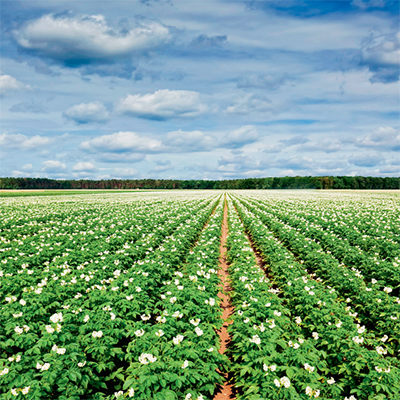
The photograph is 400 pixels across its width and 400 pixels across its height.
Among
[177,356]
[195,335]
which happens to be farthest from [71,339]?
[195,335]

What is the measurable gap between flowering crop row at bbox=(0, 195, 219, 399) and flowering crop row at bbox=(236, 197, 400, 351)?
5590mm

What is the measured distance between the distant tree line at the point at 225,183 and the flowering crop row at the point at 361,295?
157 metres

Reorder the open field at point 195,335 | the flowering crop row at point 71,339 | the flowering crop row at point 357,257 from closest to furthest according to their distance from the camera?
1. the flowering crop row at point 71,339
2. the open field at point 195,335
3. the flowering crop row at point 357,257

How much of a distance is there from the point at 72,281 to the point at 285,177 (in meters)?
176

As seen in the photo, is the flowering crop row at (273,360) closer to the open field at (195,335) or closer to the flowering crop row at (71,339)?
the open field at (195,335)

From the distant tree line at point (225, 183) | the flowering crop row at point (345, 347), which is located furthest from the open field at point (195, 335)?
the distant tree line at point (225, 183)

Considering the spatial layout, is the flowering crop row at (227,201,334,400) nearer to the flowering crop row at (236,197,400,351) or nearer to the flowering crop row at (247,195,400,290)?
the flowering crop row at (236,197,400,351)

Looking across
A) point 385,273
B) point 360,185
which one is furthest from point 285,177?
point 385,273

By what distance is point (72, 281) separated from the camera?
797 centimetres

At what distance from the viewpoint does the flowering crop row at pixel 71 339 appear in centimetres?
430

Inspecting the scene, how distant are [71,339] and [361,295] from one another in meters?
7.74

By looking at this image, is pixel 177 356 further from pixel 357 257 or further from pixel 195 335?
pixel 357 257

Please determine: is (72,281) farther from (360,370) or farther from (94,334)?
(360,370)

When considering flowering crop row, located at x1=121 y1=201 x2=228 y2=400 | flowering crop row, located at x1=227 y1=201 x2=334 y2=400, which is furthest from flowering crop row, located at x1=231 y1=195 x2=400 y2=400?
flowering crop row, located at x1=121 y1=201 x2=228 y2=400
